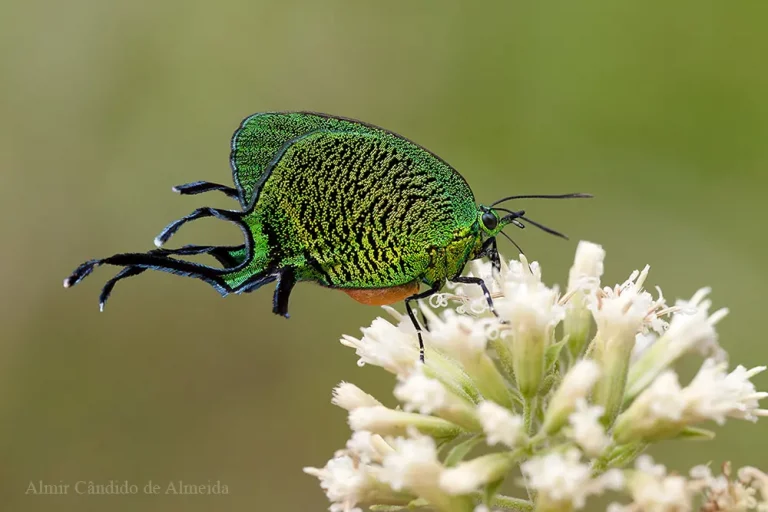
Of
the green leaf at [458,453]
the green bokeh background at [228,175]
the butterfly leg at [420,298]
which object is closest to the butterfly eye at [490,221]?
the butterfly leg at [420,298]

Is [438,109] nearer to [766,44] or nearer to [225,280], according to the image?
[766,44]

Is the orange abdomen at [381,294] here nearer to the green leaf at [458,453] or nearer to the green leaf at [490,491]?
the green leaf at [458,453]

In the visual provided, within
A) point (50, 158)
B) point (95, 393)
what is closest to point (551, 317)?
point (95, 393)

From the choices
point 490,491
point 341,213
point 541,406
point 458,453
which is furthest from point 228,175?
point 490,491

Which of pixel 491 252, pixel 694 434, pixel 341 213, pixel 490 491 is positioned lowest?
pixel 490 491

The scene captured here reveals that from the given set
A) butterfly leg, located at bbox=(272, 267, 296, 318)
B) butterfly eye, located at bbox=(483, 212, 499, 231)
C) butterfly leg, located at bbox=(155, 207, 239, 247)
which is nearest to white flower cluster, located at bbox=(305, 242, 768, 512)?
butterfly eye, located at bbox=(483, 212, 499, 231)

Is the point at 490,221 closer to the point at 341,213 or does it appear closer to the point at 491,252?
the point at 491,252
